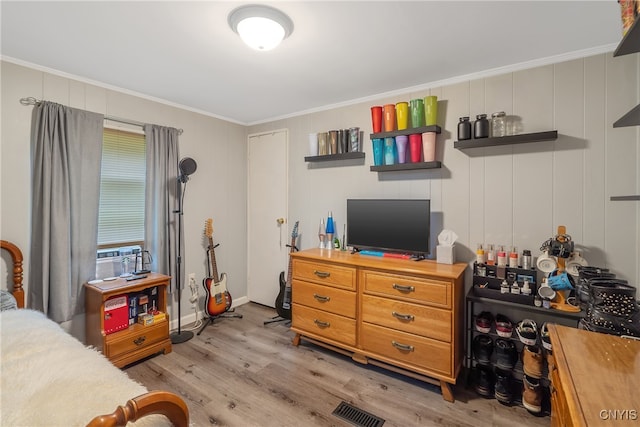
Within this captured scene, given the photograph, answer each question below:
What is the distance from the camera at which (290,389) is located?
7.12ft

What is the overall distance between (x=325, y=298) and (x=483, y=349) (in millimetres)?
1247

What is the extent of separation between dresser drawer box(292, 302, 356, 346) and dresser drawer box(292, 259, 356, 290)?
0.27 m

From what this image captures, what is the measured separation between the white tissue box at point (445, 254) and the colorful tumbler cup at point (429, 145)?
0.74 meters

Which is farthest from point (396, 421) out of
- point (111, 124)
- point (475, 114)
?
point (111, 124)

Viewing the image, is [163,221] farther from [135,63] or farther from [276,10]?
[276,10]

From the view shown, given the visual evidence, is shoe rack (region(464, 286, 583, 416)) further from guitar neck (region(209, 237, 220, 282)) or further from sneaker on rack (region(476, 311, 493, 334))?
guitar neck (region(209, 237, 220, 282))

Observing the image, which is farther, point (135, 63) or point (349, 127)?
point (349, 127)

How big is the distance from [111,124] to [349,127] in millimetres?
2241

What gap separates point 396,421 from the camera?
186cm

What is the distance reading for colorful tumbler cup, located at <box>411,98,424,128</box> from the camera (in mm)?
2531

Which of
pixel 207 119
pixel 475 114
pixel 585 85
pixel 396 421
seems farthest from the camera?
pixel 207 119

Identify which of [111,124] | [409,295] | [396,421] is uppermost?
[111,124]

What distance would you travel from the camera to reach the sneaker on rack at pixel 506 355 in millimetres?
2055

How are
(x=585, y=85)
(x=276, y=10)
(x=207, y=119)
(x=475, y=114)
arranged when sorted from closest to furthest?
(x=276, y=10), (x=585, y=85), (x=475, y=114), (x=207, y=119)
